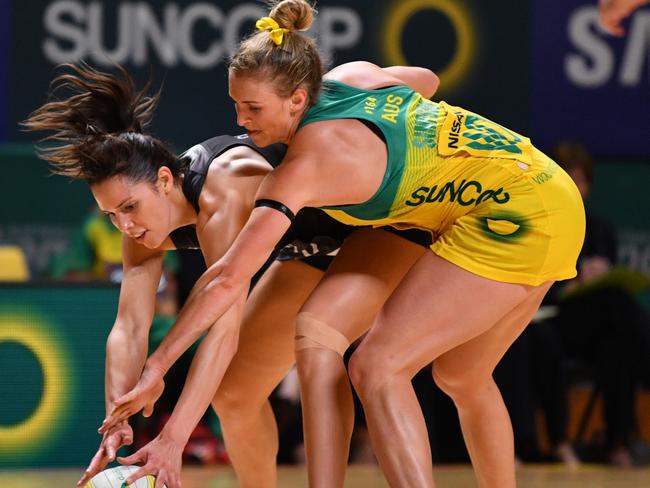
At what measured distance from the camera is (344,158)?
10.5 ft

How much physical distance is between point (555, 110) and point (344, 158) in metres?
4.49

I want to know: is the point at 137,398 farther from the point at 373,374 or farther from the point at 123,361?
the point at 373,374

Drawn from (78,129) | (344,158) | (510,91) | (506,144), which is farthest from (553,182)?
(510,91)

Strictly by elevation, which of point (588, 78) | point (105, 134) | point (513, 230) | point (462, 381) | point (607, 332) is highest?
point (105, 134)

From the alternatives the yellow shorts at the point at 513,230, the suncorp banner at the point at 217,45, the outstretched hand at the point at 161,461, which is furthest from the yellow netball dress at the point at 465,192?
the suncorp banner at the point at 217,45

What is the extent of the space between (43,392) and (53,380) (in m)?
0.07

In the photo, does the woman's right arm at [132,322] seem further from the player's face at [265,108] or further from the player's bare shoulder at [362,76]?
the player's bare shoulder at [362,76]

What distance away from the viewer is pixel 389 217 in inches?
134

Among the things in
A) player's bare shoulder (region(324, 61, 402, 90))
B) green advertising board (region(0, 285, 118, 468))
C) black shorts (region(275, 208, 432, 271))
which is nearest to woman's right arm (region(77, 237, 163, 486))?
black shorts (region(275, 208, 432, 271))

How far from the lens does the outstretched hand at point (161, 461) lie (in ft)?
10.5

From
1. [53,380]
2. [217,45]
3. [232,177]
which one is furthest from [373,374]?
[217,45]

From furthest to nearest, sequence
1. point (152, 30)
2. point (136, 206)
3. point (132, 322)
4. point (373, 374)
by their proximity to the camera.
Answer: point (152, 30), point (132, 322), point (136, 206), point (373, 374)

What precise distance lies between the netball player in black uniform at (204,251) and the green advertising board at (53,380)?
180cm

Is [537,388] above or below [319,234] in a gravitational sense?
below
